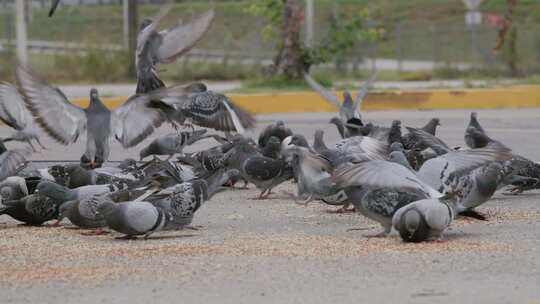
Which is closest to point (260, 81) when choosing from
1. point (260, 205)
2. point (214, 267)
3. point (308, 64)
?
point (308, 64)

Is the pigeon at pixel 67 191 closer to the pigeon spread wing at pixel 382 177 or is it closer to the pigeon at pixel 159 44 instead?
the pigeon spread wing at pixel 382 177

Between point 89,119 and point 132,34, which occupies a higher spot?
point 89,119

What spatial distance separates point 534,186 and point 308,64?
12.3m

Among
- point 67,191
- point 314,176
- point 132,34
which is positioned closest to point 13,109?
point 67,191

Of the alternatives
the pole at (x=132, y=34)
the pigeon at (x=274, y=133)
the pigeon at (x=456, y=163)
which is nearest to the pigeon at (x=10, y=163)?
the pigeon at (x=274, y=133)

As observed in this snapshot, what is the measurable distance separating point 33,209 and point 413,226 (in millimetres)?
2747

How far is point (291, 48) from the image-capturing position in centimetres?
2212

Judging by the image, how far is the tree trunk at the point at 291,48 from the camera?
72.1 ft

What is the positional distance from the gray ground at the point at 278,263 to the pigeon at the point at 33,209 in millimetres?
124

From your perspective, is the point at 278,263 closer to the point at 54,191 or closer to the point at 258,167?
the point at 54,191

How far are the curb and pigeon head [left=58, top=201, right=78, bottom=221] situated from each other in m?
11.1

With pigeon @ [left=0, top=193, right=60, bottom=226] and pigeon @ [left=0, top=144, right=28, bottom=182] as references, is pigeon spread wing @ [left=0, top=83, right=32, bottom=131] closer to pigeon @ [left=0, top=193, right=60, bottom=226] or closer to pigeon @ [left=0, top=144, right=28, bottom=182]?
pigeon @ [left=0, top=144, right=28, bottom=182]

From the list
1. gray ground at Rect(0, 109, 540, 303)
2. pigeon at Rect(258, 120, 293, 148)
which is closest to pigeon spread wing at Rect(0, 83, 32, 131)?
pigeon at Rect(258, 120, 293, 148)

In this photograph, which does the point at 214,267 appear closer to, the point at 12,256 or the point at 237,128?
the point at 12,256
